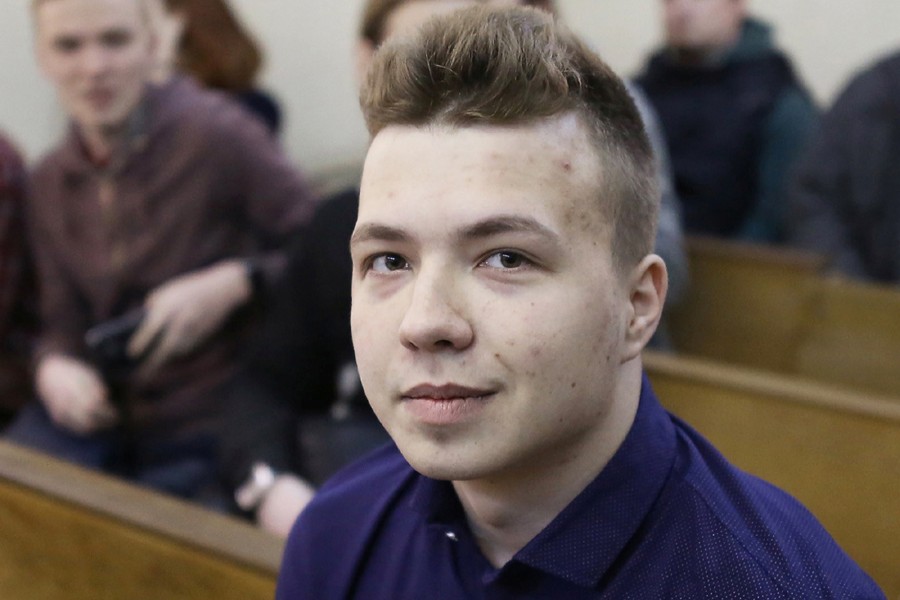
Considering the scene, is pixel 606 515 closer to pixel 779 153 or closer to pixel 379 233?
pixel 379 233

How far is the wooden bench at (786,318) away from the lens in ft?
6.73

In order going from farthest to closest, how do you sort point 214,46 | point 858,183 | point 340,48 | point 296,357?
1. point 340,48
2. point 214,46
3. point 858,183
4. point 296,357

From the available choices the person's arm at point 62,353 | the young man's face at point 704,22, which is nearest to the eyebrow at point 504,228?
the person's arm at point 62,353

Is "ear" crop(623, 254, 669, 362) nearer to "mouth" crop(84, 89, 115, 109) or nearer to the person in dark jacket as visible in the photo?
"mouth" crop(84, 89, 115, 109)

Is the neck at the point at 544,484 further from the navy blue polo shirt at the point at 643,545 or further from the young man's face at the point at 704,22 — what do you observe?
the young man's face at the point at 704,22

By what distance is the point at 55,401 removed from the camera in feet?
6.03

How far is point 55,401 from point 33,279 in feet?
1.30

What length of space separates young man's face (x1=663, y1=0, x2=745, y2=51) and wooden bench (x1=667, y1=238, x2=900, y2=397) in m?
0.86

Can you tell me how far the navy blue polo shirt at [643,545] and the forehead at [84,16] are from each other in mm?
1408

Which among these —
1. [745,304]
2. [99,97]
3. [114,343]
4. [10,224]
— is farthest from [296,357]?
[745,304]

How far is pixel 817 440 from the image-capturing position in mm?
1474

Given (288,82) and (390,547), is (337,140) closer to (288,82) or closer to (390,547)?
(288,82)

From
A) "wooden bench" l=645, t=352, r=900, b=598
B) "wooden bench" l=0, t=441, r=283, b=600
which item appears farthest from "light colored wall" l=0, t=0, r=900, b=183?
"wooden bench" l=0, t=441, r=283, b=600

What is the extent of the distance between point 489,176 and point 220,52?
2.82 m
